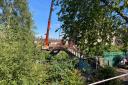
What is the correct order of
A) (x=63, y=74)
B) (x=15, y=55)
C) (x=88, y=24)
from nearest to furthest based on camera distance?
(x=15, y=55) < (x=63, y=74) < (x=88, y=24)

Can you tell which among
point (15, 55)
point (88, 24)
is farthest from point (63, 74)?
point (88, 24)

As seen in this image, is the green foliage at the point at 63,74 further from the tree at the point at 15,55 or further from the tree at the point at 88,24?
the tree at the point at 88,24

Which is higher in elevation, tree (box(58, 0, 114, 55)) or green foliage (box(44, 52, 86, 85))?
tree (box(58, 0, 114, 55))

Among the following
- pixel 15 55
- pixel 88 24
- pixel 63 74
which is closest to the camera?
pixel 15 55

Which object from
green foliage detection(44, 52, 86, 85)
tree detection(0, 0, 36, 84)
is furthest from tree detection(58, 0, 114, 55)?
tree detection(0, 0, 36, 84)

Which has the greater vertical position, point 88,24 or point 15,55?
point 88,24

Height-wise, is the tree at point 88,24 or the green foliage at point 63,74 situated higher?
the tree at point 88,24

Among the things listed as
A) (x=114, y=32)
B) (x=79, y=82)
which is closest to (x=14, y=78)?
(x=79, y=82)

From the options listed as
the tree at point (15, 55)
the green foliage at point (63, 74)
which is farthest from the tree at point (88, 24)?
the tree at point (15, 55)

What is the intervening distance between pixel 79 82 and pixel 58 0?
9.59 metres

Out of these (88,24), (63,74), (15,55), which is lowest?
(63,74)

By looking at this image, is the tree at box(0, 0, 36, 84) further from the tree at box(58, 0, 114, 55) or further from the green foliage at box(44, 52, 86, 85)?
the tree at box(58, 0, 114, 55)

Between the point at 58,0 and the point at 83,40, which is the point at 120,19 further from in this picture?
the point at 58,0

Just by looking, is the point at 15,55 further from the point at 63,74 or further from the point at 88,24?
the point at 88,24
